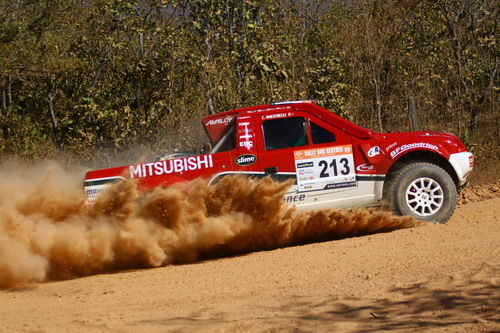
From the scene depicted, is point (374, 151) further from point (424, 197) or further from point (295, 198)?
point (295, 198)

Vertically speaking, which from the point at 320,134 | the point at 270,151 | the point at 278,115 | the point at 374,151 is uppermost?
the point at 278,115

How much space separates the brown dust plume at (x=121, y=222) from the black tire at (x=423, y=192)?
937 millimetres

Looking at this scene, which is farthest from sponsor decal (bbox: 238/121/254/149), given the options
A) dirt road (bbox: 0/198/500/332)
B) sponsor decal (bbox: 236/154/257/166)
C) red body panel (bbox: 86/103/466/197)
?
dirt road (bbox: 0/198/500/332)

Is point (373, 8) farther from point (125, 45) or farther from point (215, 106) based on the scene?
point (125, 45)

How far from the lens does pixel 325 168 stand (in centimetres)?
750

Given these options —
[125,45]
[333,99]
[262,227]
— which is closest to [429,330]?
[262,227]

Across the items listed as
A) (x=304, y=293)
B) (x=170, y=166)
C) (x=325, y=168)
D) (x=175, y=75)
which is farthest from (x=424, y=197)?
(x=175, y=75)

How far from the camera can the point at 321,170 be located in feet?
24.6

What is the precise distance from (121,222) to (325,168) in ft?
8.92

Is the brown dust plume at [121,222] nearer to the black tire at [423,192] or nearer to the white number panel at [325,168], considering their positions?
the white number panel at [325,168]

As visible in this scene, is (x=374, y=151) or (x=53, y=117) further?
(x=53, y=117)

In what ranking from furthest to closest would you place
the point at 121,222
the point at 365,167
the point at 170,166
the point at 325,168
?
1. the point at 365,167
2. the point at 325,168
3. the point at 170,166
4. the point at 121,222

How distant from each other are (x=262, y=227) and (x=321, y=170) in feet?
3.66

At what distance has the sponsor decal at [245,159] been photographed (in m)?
7.37
